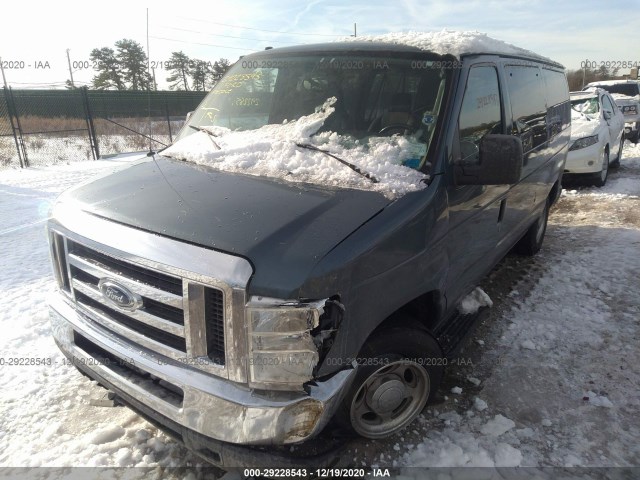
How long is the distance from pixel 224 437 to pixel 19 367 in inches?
88.3

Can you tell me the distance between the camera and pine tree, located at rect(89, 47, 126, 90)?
3672 cm

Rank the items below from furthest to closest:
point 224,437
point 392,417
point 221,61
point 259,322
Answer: point 221,61
point 392,417
point 224,437
point 259,322

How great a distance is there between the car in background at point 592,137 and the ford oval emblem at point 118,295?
8528 mm

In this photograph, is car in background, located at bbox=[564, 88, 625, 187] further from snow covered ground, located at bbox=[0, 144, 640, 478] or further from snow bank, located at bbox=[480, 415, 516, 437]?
snow bank, located at bbox=[480, 415, 516, 437]

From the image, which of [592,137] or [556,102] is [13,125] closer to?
[556,102]

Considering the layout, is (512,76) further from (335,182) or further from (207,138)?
(207,138)

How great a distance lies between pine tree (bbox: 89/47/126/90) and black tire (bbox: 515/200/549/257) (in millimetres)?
38085

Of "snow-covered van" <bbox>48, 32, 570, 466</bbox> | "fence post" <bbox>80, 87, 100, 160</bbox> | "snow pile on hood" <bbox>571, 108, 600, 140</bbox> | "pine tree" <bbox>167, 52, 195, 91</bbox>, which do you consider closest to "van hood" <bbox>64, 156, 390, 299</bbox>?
"snow-covered van" <bbox>48, 32, 570, 466</bbox>

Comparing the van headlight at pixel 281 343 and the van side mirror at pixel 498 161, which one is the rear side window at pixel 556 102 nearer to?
the van side mirror at pixel 498 161

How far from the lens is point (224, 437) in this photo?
194cm

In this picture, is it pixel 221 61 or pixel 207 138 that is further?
pixel 221 61

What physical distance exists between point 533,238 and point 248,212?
4272 millimetres

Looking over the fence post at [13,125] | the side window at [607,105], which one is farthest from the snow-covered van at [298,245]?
the fence post at [13,125]

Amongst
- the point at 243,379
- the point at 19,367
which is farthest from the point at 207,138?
the point at 19,367
